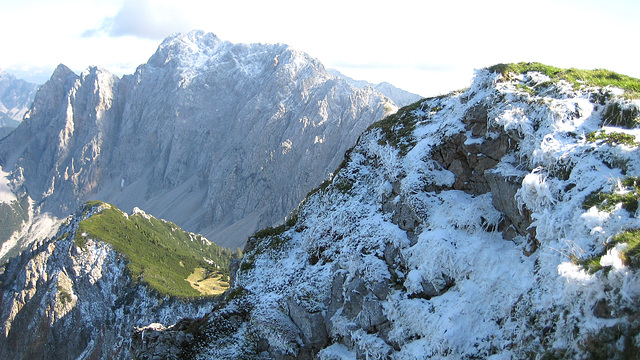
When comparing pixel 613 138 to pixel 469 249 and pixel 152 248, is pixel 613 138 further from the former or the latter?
pixel 152 248

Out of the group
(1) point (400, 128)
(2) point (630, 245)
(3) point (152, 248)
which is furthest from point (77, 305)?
(2) point (630, 245)

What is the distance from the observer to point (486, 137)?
20.1m

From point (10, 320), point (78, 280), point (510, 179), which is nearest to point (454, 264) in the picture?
point (510, 179)

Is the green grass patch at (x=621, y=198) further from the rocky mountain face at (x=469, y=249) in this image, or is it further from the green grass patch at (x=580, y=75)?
the green grass patch at (x=580, y=75)

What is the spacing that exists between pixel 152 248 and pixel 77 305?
95.8ft

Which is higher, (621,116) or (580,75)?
(580,75)

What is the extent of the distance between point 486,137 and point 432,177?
3432 millimetres

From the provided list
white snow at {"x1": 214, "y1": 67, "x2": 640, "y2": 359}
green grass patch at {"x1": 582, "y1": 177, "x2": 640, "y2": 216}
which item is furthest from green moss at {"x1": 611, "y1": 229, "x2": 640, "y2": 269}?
green grass patch at {"x1": 582, "y1": 177, "x2": 640, "y2": 216}

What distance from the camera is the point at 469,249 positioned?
57.1 feet

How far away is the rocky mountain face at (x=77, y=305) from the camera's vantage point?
8479 cm

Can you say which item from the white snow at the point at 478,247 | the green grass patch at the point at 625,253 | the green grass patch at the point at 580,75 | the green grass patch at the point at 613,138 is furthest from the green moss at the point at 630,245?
the green grass patch at the point at 580,75

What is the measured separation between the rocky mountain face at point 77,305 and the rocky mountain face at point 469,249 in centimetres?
6815

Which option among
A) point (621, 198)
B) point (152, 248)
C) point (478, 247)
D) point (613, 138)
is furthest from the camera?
point (152, 248)

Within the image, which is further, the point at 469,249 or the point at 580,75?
the point at 580,75
